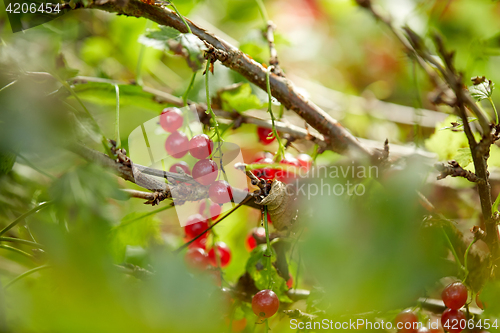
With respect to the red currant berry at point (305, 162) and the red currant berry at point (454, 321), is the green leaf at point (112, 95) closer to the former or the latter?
the red currant berry at point (305, 162)

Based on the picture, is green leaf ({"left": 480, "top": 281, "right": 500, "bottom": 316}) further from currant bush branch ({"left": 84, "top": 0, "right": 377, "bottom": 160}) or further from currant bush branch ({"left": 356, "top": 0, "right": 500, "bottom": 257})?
currant bush branch ({"left": 84, "top": 0, "right": 377, "bottom": 160})

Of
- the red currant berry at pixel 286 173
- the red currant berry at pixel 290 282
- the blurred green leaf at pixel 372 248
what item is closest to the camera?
the blurred green leaf at pixel 372 248

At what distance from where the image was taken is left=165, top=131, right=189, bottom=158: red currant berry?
562 millimetres

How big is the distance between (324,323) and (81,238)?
35 centimetres

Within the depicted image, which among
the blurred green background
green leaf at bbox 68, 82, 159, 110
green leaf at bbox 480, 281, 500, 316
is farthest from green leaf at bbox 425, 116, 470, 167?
green leaf at bbox 68, 82, 159, 110

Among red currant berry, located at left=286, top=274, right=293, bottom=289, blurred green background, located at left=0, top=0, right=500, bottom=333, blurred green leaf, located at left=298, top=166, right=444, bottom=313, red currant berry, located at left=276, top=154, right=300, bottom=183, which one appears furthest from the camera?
red currant berry, located at left=286, top=274, right=293, bottom=289

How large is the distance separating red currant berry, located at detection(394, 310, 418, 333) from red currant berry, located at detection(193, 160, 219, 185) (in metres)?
0.35

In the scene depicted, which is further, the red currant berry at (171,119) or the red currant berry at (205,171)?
the red currant berry at (171,119)

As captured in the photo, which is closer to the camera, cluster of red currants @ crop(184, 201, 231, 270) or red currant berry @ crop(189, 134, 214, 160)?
red currant berry @ crop(189, 134, 214, 160)

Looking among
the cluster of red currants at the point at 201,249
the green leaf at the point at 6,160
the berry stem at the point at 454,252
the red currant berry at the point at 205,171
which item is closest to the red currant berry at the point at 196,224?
the cluster of red currants at the point at 201,249

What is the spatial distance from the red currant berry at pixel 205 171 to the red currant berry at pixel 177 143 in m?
0.10

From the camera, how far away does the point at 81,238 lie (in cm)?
37

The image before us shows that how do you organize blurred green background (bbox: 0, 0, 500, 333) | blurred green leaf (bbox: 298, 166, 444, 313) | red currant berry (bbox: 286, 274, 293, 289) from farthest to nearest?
red currant berry (bbox: 286, 274, 293, 289) → blurred green leaf (bbox: 298, 166, 444, 313) → blurred green background (bbox: 0, 0, 500, 333)

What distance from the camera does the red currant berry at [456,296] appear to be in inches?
18.7
